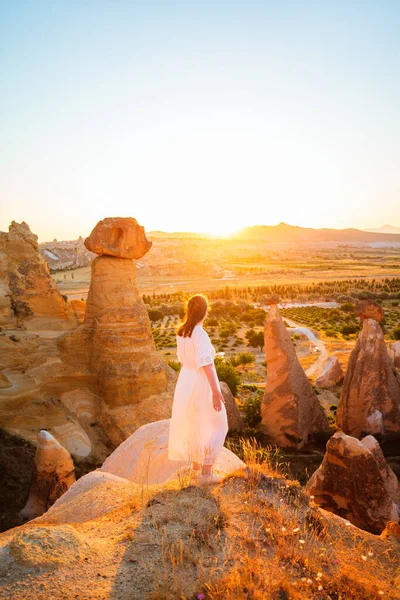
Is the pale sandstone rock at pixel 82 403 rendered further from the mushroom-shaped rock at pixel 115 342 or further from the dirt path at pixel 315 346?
the dirt path at pixel 315 346

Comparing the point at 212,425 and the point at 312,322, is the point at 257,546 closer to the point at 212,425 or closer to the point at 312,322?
the point at 212,425

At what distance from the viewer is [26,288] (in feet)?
34.3

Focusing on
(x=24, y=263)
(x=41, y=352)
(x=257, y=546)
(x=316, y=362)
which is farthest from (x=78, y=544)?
(x=316, y=362)

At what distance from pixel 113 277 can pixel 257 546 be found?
7.56m

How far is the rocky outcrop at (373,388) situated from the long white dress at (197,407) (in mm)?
7983

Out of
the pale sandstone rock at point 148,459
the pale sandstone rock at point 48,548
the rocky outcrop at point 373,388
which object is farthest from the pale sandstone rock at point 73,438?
the rocky outcrop at point 373,388

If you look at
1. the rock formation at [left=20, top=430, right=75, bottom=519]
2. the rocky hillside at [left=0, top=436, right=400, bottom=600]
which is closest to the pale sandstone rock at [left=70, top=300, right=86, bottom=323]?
the rock formation at [left=20, top=430, right=75, bottom=519]

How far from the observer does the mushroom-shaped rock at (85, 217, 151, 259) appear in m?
10.3

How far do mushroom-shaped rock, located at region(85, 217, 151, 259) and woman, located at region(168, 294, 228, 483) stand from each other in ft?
18.9

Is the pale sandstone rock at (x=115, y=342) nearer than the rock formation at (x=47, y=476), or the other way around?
the rock formation at (x=47, y=476)

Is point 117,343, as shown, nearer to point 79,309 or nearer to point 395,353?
point 79,309

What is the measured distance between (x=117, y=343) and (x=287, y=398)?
500 cm

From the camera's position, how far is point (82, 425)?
9867 mm

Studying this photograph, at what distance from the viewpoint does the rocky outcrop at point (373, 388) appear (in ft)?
38.7
